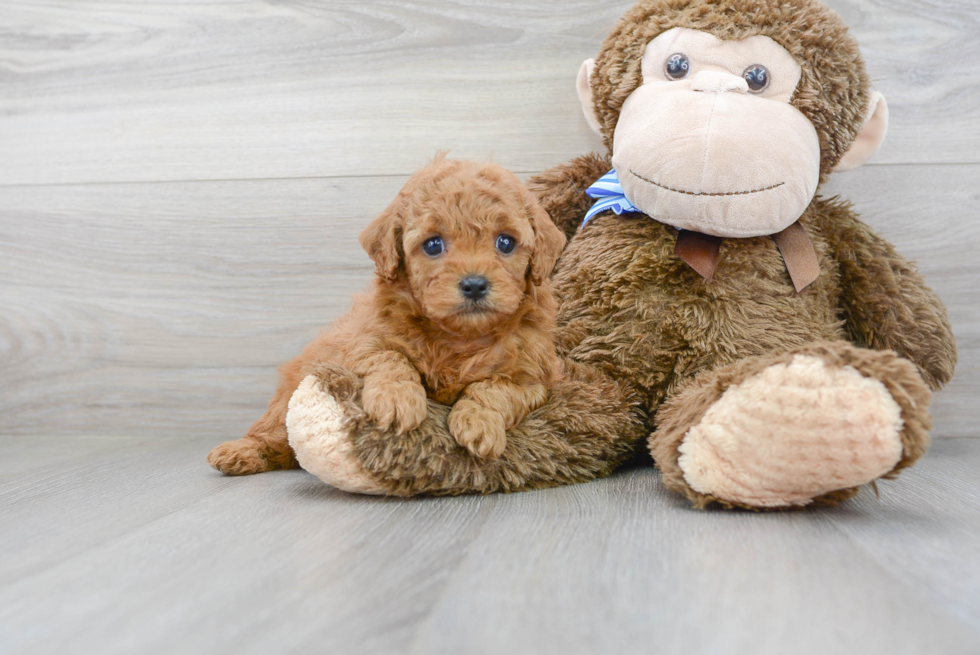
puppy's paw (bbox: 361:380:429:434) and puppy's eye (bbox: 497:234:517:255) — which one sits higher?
puppy's eye (bbox: 497:234:517:255)

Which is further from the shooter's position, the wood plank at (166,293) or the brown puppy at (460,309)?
the wood plank at (166,293)

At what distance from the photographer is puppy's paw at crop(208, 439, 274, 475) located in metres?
1.37

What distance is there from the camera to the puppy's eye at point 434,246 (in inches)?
44.0

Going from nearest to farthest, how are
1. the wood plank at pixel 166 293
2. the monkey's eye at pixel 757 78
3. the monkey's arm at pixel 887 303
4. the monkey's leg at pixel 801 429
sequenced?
1. the monkey's leg at pixel 801 429
2. the monkey's eye at pixel 757 78
3. the monkey's arm at pixel 887 303
4. the wood plank at pixel 166 293

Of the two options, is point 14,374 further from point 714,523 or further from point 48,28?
point 714,523

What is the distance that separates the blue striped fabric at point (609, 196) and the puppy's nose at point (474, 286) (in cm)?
43

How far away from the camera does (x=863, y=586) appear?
76cm

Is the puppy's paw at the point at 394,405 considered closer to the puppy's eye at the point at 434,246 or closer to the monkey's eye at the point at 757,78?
the puppy's eye at the point at 434,246

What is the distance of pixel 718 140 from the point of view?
1.20 m

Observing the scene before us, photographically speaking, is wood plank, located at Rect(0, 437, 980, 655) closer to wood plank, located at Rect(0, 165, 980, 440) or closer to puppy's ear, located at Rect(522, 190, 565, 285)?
puppy's ear, located at Rect(522, 190, 565, 285)

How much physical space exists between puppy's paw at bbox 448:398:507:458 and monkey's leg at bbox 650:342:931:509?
0.80ft

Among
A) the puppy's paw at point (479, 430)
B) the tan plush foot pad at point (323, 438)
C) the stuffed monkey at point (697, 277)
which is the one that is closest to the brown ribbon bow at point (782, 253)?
the stuffed monkey at point (697, 277)

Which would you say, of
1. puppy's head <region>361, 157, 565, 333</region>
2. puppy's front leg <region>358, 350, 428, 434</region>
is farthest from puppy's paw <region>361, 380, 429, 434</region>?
puppy's head <region>361, 157, 565, 333</region>

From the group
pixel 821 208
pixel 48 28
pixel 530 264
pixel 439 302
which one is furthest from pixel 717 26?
pixel 48 28
